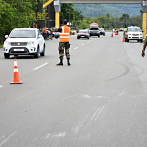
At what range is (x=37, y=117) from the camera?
766 centimetres

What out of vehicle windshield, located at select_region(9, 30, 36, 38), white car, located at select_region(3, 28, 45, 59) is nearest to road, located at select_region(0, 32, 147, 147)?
white car, located at select_region(3, 28, 45, 59)

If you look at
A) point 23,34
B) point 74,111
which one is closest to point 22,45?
point 23,34

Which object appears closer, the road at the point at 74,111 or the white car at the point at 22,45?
the road at the point at 74,111

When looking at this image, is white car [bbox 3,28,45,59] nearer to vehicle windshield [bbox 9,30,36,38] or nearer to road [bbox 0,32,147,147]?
vehicle windshield [bbox 9,30,36,38]

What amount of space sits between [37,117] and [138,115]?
6.01 feet

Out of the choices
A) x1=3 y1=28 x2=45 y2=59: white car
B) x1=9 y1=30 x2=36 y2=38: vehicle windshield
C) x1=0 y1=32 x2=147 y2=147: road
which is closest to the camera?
x1=0 y1=32 x2=147 y2=147: road

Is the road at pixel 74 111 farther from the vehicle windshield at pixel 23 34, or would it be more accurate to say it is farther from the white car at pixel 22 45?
the vehicle windshield at pixel 23 34

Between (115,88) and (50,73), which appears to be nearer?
(115,88)

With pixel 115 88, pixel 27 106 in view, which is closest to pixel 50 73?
pixel 115 88

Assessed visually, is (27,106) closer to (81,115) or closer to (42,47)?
(81,115)

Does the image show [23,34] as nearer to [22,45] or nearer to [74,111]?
[22,45]

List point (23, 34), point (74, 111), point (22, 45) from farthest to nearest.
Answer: point (23, 34), point (22, 45), point (74, 111)

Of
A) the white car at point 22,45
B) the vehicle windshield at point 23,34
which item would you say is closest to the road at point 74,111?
the white car at point 22,45

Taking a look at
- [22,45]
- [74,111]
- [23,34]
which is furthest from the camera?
[23,34]
